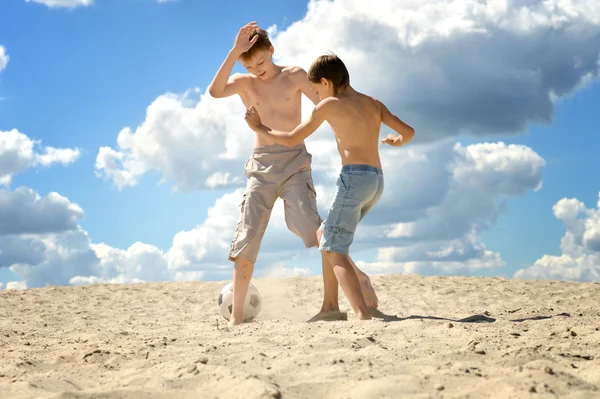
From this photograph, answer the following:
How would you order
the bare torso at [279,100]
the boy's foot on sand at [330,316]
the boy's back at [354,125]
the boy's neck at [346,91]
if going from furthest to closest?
the bare torso at [279,100] → the boy's foot on sand at [330,316] → the boy's neck at [346,91] → the boy's back at [354,125]

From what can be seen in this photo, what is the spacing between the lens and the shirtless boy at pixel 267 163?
5.09 meters

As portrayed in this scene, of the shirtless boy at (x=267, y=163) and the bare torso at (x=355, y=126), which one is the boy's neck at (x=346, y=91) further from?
the shirtless boy at (x=267, y=163)

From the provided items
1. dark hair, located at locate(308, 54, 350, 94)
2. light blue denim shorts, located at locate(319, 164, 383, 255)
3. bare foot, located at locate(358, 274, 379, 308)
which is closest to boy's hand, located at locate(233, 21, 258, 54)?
dark hair, located at locate(308, 54, 350, 94)

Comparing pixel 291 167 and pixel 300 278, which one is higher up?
pixel 291 167

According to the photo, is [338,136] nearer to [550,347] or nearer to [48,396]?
[550,347]

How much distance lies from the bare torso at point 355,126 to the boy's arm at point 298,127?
69mm

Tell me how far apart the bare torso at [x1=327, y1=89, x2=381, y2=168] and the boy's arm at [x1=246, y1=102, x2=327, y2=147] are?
7 cm

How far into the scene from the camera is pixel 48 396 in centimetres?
326

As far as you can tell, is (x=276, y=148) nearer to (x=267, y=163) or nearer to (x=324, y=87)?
(x=267, y=163)

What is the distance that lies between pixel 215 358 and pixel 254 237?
170cm

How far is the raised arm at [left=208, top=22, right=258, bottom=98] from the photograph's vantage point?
505cm

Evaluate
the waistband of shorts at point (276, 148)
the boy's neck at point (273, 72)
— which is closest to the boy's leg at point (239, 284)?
the waistband of shorts at point (276, 148)

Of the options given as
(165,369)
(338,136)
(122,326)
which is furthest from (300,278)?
(165,369)

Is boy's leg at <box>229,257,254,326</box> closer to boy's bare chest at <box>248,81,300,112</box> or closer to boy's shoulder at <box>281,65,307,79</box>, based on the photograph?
boy's bare chest at <box>248,81,300,112</box>
